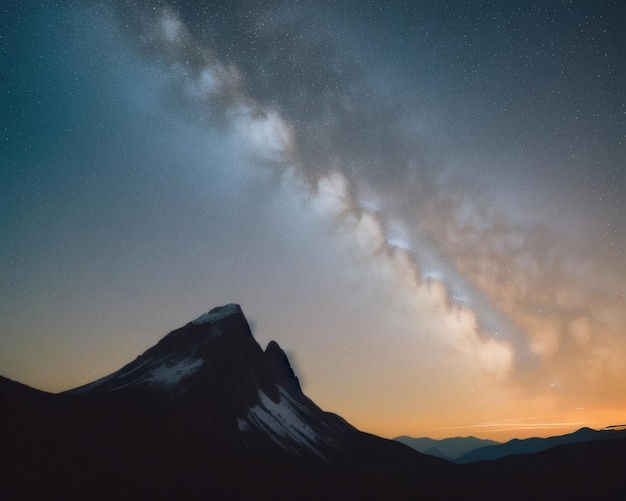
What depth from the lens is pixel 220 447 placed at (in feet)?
370

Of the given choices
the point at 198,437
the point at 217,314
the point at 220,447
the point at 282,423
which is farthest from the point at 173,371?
the point at 282,423

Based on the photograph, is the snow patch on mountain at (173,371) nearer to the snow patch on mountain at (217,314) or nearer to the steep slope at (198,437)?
the steep slope at (198,437)

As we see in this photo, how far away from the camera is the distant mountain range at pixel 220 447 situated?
77188 millimetres

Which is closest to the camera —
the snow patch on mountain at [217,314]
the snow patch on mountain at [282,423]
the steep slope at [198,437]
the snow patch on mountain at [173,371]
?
the steep slope at [198,437]

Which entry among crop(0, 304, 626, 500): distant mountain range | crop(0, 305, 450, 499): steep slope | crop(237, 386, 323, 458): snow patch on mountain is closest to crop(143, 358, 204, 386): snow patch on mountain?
crop(0, 305, 450, 499): steep slope

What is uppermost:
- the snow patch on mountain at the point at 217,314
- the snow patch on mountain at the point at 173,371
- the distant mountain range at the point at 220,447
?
the snow patch on mountain at the point at 217,314

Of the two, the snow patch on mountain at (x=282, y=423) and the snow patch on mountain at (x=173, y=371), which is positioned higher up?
the snow patch on mountain at (x=173, y=371)

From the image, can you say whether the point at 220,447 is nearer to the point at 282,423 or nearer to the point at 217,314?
the point at 282,423

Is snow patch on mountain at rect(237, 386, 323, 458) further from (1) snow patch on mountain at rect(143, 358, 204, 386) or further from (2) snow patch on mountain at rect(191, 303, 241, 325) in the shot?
(2) snow patch on mountain at rect(191, 303, 241, 325)

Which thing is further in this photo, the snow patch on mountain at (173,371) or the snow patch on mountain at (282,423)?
the snow patch on mountain at (282,423)

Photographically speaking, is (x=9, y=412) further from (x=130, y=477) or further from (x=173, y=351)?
(x=173, y=351)

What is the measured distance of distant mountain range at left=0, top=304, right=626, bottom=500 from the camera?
77.2 meters

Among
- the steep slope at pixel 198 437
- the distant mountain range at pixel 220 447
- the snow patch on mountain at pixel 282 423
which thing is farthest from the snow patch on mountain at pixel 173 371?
the snow patch on mountain at pixel 282 423

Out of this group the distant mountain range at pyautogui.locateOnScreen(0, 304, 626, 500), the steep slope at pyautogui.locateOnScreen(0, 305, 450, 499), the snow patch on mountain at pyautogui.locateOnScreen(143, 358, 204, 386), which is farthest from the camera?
the snow patch on mountain at pyautogui.locateOnScreen(143, 358, 204, 386)
